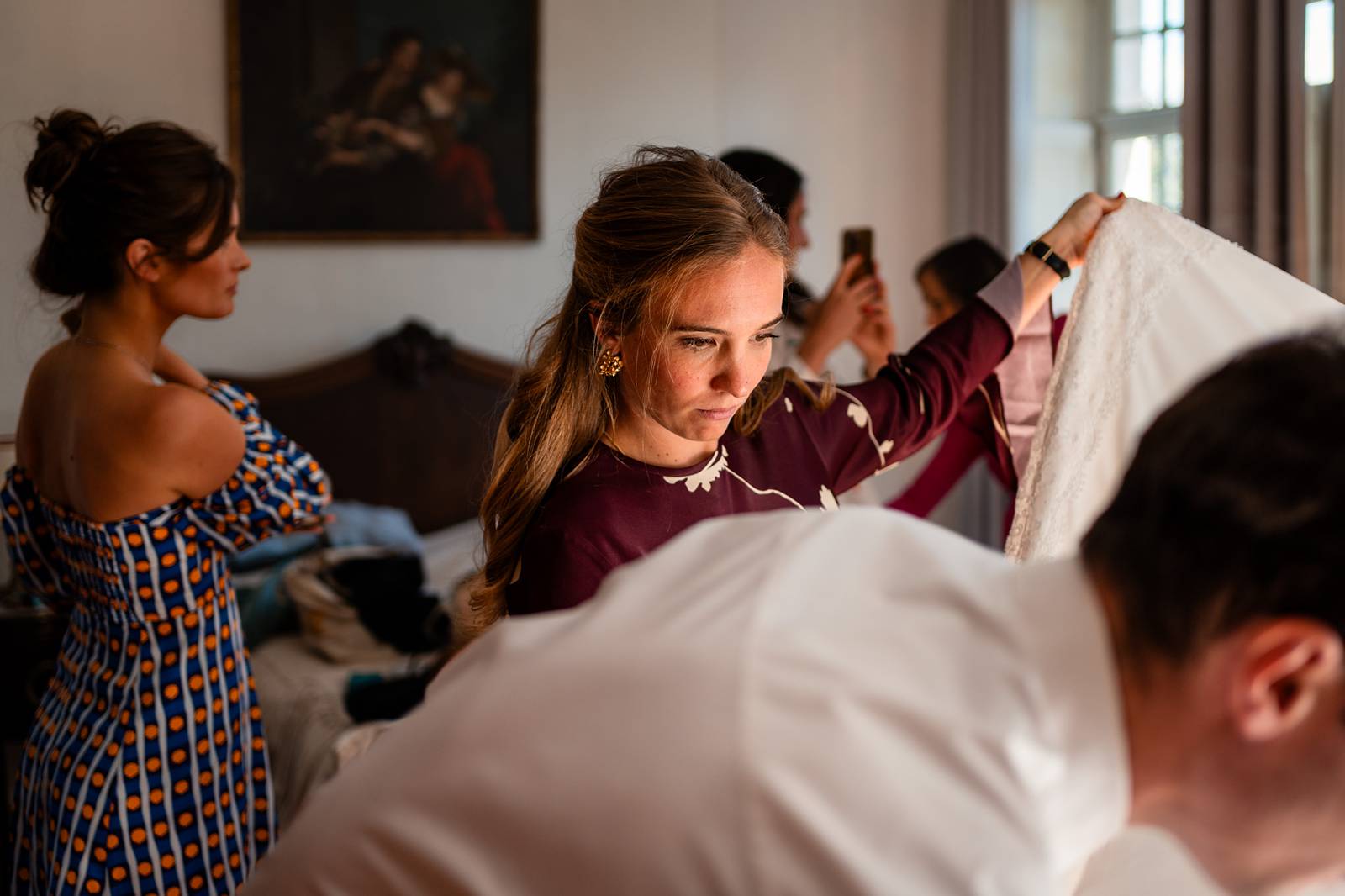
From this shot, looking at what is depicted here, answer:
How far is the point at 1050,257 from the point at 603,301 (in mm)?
712

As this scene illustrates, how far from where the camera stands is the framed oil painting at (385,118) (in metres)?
3.81

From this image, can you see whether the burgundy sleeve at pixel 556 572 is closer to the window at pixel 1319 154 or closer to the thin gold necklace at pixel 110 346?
the thin gold necklace at pixel 110 346

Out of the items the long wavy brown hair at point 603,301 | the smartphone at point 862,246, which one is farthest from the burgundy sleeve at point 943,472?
the long wavy brown hair at point 603,301

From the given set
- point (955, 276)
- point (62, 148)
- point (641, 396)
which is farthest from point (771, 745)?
point (955, 276)

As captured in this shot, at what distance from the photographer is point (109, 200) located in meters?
1.77

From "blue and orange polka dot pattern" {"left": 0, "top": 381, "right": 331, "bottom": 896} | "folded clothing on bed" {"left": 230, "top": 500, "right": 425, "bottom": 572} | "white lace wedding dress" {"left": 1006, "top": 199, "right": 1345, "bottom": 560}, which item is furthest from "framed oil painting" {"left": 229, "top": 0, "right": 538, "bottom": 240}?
"white lace wedding dress" {"left": 1006, "top": 199, "right": 1345, "bottom": 560}

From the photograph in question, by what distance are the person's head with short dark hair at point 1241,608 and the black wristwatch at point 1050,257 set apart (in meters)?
1.14

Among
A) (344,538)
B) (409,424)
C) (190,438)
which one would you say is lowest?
(344,538)

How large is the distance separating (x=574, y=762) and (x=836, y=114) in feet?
14.8

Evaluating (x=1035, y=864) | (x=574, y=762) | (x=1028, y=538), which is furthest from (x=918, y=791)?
(x=1028, y=538)

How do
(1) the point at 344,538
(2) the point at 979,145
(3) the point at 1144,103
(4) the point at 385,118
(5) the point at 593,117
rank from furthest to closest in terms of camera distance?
1. (2) the point at 979,145
2. (5) the point at 593,117
3. (3) the point at 1144,103
4. (4) the point at 385,118
5. (1) the point at 344,538

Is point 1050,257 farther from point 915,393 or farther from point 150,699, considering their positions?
point 150,699

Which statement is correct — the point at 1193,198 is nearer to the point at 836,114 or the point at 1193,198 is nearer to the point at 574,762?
the point at 836,114

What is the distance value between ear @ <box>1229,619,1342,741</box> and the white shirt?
0.21 feet
